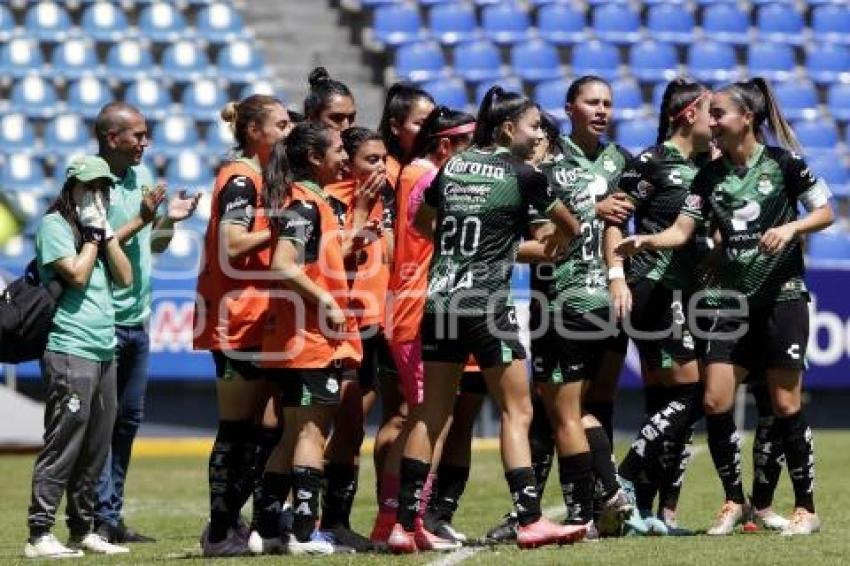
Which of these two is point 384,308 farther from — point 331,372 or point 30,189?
point 30,189

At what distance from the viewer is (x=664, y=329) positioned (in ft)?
34.2

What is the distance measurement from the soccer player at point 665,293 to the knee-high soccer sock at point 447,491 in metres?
0.90

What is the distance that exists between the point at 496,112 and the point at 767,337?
196cm

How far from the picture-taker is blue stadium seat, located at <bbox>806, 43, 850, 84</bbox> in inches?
951

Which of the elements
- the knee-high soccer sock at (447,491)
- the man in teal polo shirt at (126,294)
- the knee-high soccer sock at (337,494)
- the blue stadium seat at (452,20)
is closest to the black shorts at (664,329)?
the knee-high soccer sock at (447,491)

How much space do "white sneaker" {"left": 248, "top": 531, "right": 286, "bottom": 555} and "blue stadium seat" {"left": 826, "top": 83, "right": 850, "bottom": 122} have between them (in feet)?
51.7

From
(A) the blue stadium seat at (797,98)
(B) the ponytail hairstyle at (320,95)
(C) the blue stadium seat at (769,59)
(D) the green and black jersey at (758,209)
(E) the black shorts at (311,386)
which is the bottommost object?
(E) the black shorts at (311,386)

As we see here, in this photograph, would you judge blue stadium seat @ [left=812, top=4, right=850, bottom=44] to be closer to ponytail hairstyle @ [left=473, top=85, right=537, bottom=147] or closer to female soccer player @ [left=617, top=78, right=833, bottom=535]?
female soccer player @ [left=617, top=78, right=833, bottom=535]

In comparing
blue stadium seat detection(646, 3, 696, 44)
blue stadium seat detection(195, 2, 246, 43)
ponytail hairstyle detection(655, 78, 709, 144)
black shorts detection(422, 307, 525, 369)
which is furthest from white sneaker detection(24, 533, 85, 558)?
blue stadium seat detection(646, 3, 696, 44)

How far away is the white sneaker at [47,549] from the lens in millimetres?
9430

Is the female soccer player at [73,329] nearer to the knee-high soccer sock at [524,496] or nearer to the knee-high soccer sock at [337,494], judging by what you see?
the knee-high soccer sock at [337,494]

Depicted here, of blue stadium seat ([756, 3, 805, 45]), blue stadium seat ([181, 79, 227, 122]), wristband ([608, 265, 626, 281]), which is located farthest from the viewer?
blue stadium seat ([756, 3, 805, 45])

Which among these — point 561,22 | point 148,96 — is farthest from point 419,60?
point 148,96

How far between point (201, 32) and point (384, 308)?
13749mm
